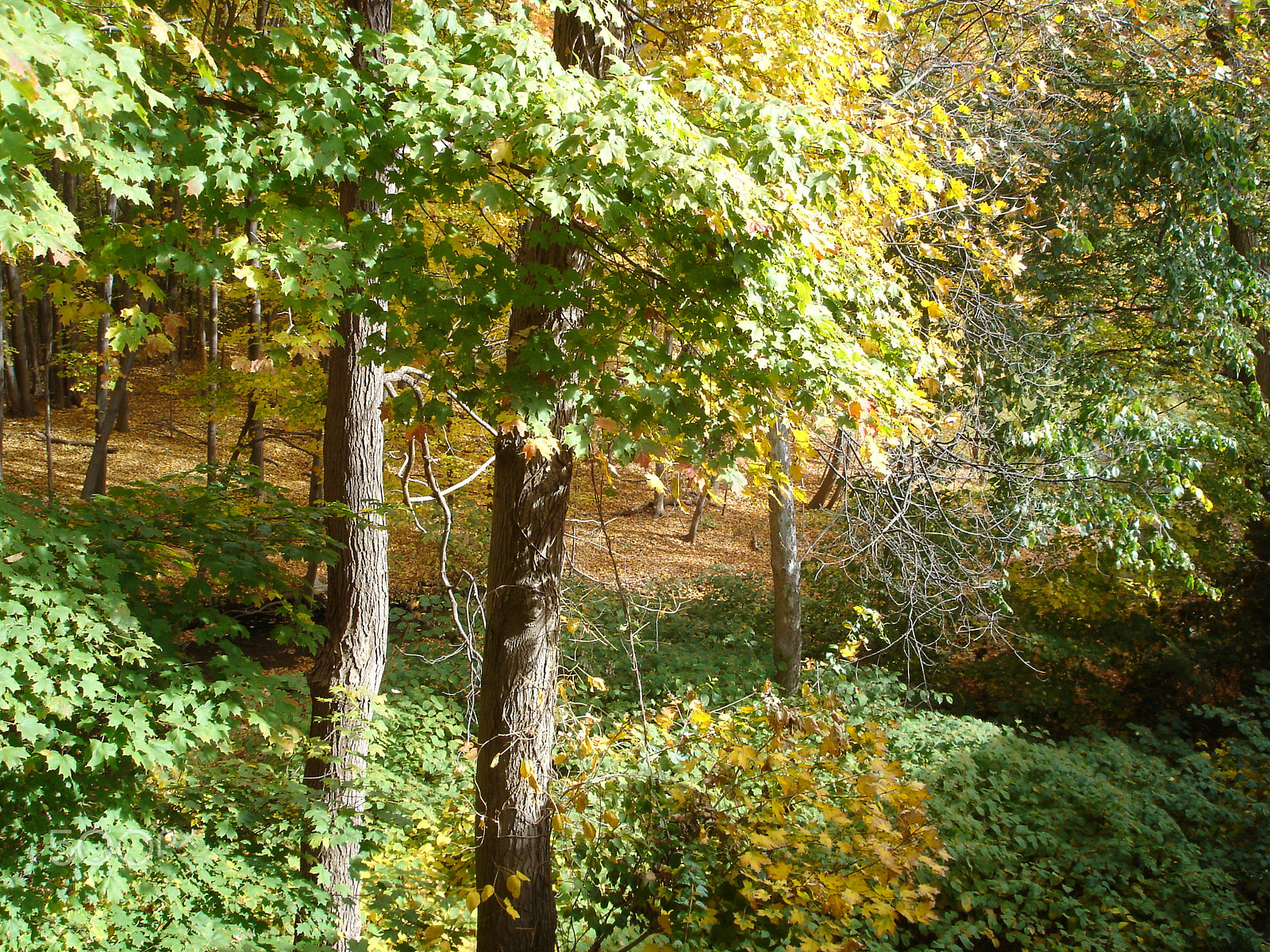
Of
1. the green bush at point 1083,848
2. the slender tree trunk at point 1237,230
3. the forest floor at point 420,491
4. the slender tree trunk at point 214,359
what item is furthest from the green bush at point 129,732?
the slender tree trunk at point 1237,230

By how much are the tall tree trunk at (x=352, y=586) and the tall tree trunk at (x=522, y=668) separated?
3.59 feet

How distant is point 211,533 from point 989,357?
23.3ft

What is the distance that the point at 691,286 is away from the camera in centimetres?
354

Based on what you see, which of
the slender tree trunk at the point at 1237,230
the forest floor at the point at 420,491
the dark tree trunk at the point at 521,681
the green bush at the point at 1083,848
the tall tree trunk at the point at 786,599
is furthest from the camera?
the forest floor at the point at 420,491

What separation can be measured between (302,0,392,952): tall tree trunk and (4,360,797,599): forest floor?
5455 mm

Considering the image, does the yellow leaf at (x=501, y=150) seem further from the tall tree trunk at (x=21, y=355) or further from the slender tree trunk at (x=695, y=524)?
the tall tree trunk at (x=21, y=355)

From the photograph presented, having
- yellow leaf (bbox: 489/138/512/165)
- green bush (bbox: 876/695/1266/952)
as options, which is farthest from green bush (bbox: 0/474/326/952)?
green bush (bbox: 876/695/1266/952)

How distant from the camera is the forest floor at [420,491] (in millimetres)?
11766

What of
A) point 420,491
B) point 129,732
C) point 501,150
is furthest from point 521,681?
point 420,491

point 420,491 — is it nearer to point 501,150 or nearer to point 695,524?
point 695,524

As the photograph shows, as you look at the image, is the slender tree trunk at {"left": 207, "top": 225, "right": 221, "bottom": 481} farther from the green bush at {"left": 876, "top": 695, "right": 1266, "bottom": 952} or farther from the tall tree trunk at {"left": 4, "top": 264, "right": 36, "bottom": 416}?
the green bush at {"left": 876, "top": 695, "right": 1266, "bottom": 952}

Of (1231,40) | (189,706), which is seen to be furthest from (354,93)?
(1231,40)

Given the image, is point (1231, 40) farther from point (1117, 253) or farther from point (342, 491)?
point (342, 491)

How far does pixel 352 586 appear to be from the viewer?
491cm
